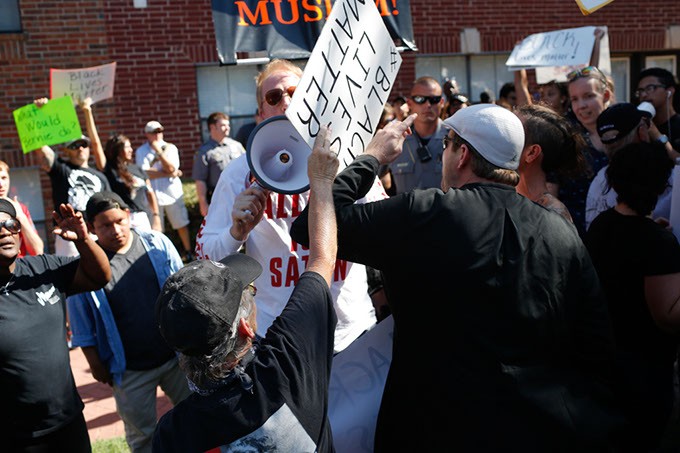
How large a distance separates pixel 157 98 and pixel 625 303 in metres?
8.40

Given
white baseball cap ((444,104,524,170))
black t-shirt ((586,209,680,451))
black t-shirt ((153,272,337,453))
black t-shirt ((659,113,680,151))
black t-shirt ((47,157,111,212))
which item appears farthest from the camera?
black t-shirt ((47,157,111,212))

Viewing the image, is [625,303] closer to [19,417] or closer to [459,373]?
[459,373]

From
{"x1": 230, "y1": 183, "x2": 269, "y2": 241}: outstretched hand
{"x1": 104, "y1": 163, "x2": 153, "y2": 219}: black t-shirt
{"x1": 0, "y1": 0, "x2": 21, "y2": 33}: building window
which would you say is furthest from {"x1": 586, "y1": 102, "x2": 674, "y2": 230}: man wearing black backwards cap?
{"x1": 0, "y1": 0, "x2": 21, "y2": 33}: building window

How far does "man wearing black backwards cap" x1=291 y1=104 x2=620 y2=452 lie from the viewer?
2006 mm

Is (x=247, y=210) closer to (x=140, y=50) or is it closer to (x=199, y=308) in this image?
(x=199, y=308)

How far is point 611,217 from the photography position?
283cm

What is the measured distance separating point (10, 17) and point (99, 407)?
650 cm

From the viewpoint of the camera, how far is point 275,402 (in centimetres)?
178

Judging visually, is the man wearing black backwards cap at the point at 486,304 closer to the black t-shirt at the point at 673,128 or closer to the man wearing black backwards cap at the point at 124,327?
the man wearing black backwards cap at the point at 124,327

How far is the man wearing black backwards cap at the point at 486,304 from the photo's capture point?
2.01 metres

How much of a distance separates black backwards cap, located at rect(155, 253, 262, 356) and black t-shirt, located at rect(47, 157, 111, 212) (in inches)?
185

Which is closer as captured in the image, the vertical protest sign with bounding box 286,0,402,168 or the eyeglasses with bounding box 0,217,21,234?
the vertical protest sign with bounding box 286,0,402,168

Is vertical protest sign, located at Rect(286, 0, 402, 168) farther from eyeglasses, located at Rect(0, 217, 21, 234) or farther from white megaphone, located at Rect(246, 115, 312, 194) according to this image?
eyeglasses, located at Rect(0, 217, 21, 234)

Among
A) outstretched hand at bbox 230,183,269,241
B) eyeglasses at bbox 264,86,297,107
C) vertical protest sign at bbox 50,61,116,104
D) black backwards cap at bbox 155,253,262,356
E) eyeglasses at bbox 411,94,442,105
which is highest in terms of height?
vertical protest sign at bbox 50,61,116,104
